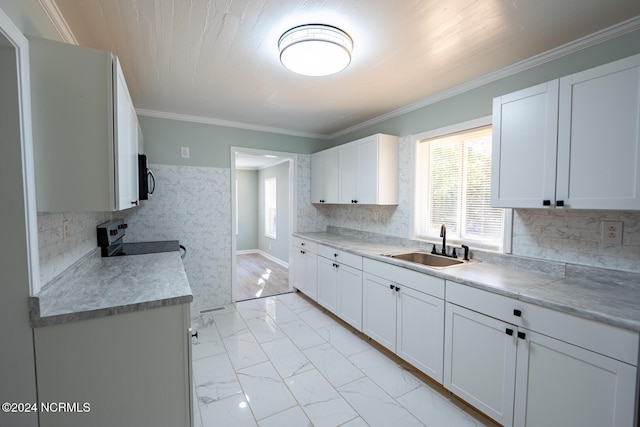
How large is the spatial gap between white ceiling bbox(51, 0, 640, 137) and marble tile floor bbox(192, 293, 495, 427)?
244 cm

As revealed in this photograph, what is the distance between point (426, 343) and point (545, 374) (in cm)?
77

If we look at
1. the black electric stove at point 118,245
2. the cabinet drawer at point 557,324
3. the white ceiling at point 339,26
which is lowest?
the cabinet drawer at point 557,324

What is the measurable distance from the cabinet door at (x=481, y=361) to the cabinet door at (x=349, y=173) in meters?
1.86

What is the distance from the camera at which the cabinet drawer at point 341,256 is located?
2.89 metres

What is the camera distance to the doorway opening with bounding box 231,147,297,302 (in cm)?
429

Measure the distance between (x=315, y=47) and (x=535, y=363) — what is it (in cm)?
219

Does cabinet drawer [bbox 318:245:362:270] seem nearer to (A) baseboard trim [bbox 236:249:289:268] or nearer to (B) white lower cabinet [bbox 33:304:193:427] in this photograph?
(B) white lower cabinet [bbox 33:304:193:427]

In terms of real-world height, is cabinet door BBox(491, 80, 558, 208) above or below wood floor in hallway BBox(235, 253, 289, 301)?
above

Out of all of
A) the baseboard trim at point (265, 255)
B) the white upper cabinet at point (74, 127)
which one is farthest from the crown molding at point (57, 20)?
the baseboard trim at point (265, 255)

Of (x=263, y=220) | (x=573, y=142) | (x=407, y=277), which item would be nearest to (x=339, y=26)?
Answer: (x=573, y=142)

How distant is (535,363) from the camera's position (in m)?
1.51

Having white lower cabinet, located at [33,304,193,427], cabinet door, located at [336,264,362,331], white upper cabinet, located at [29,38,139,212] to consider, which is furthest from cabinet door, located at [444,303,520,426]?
white upper cabinet, located at [29,38,139,212]

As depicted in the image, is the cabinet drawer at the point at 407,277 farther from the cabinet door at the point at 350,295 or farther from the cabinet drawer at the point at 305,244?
the cabinet drawer at the point at 305,244

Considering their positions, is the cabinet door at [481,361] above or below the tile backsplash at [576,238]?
below
